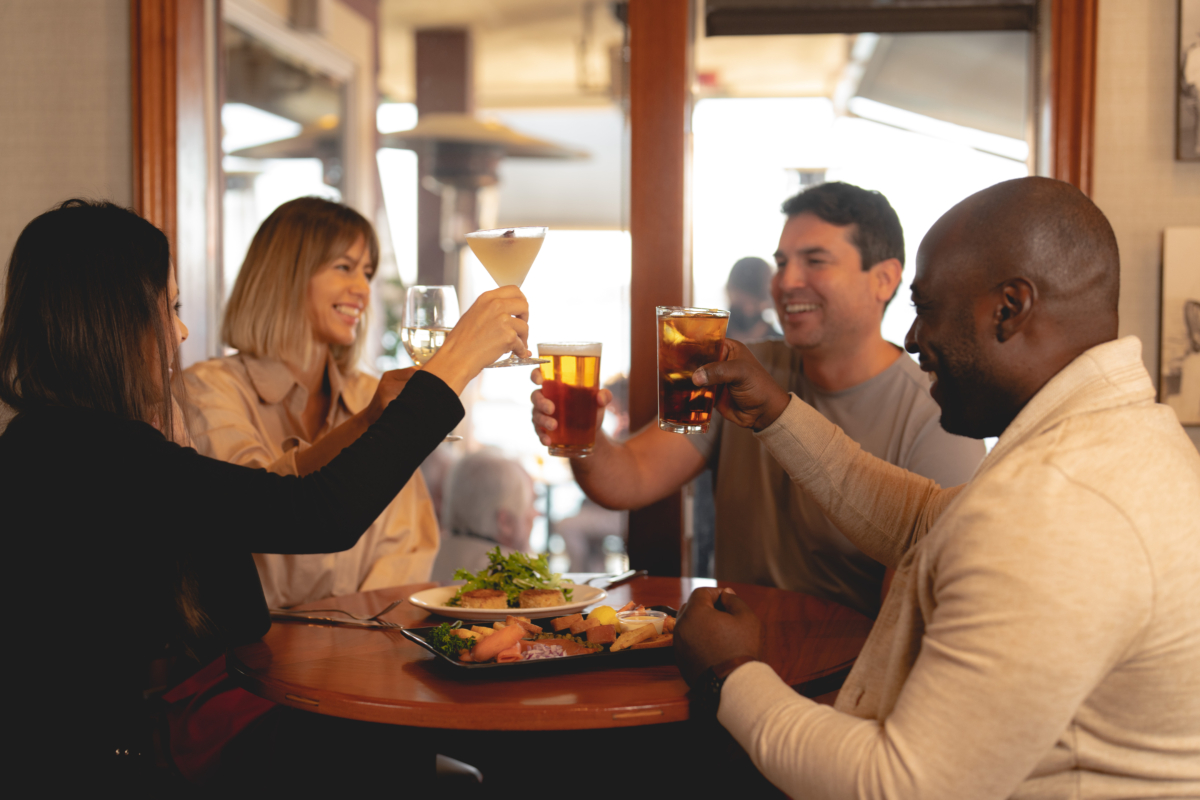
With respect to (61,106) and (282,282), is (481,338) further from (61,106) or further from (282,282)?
(61,106)

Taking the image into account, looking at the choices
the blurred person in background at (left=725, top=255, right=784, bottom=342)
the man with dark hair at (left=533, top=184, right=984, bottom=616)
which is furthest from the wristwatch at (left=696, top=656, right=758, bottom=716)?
the blurred person in background at (left=725, top=255, right=784, bottom=342)

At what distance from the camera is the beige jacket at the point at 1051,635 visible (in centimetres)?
88

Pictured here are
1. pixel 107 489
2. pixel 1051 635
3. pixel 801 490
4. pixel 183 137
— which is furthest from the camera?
pixel 183 137

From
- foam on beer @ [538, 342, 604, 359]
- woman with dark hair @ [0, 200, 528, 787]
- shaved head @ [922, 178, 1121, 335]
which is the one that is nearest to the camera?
shaved head @ [922, 178, 1121, 335]

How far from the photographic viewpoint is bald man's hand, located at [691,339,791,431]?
1.57 metres

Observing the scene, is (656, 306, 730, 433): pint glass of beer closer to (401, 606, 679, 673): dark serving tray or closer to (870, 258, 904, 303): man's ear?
(401, 606, 679, 673): dark serving tray

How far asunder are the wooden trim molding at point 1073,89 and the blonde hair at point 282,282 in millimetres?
1828

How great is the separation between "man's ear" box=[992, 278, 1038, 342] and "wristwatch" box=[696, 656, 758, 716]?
19.2 inches

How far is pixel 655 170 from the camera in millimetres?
2654

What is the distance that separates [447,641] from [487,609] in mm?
209

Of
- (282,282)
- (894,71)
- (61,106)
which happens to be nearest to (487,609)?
(282,282)

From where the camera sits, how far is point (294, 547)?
1.29 meters

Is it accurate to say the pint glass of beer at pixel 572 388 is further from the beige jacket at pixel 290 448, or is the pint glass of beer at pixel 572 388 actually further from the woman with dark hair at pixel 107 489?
the beige jacket at pixel 290 448

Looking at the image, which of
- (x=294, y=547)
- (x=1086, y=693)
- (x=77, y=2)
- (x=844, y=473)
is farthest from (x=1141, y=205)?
(x=77, y=2)
